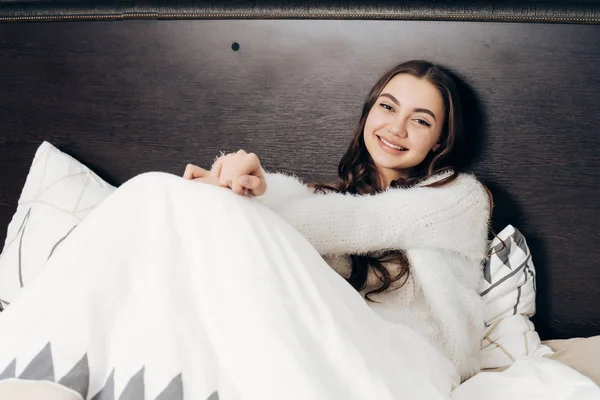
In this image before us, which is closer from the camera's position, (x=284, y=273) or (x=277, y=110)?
(x=284, y=273)

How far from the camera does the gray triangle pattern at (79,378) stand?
64 centimetres

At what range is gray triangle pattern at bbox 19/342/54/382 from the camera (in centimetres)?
64

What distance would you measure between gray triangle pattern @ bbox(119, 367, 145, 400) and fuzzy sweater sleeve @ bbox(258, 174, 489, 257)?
57 centimetres

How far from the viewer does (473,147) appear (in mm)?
1323

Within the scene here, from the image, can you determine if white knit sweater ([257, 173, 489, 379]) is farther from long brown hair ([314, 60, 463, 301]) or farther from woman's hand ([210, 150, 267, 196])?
woman's hand ([210, 150, 267, 196])

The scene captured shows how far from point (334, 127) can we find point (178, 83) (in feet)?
1.43

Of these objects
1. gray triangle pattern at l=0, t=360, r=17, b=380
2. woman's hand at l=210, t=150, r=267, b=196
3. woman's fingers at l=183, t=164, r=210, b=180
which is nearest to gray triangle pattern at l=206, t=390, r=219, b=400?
gray triangle pattern at l=0, t=360, r=17, b=380

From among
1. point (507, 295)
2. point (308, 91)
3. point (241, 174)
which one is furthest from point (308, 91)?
point (507, 295)

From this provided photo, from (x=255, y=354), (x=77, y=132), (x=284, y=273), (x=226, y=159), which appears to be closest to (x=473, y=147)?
(x=226, y=159)

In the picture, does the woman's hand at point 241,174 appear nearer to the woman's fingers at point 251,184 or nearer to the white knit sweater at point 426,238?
the woman's fingers at point 251,184

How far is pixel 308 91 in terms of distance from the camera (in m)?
1.41

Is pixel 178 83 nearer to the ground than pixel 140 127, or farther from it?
farther from it

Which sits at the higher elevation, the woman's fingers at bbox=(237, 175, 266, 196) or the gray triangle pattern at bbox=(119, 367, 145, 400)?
the woman's fingers at bbox=(237, 175, 266, 196)

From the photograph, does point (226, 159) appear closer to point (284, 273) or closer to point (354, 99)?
point (284, 273)
